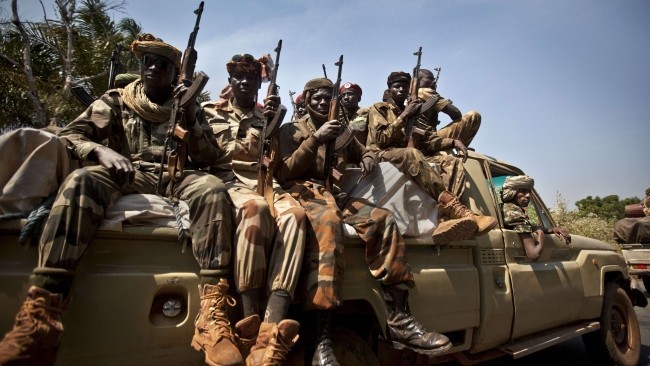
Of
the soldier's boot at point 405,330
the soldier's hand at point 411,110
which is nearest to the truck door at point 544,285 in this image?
the soldier's boot at point 405,330

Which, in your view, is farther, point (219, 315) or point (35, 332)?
point (219, 315)

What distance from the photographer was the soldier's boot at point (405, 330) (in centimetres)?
247

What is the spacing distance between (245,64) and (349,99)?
2112 millimetres

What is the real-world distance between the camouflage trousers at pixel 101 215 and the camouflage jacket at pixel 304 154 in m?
0.74

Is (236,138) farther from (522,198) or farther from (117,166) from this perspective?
(522,198)

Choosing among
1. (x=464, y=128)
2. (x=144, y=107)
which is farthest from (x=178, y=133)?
(x=464, y=128)

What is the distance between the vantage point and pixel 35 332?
1.54 metres

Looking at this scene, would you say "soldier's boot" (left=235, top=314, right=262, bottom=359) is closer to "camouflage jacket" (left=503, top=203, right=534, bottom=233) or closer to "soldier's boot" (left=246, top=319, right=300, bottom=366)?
"soldier's boot" (left=246, top=319, right=300, bottom=366)

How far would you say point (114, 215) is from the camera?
1.94m

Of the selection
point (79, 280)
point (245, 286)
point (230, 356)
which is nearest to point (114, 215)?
point (79, 280)

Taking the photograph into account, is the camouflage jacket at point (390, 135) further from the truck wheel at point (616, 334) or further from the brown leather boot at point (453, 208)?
the truck wheel at point (616, 334)

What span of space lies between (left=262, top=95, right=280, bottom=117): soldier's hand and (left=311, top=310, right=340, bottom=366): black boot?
1321 millimetres

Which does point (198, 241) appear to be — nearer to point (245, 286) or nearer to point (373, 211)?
point (245, 286)

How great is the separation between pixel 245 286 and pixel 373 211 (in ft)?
3.58
